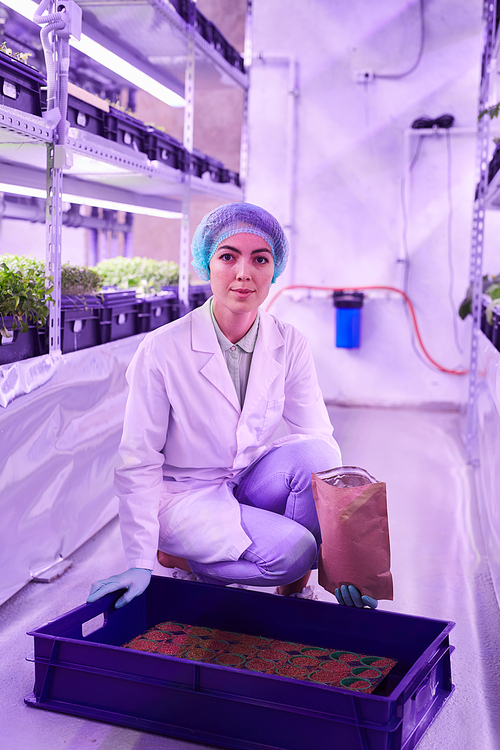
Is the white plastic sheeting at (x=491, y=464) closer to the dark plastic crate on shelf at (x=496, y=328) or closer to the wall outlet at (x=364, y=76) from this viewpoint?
the dark plastic crate on shelf at (x=496, y=328)

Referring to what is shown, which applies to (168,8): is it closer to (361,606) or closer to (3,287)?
(3,287)

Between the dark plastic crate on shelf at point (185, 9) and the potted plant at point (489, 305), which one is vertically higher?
the dark plastic crate on shelf at point (185, 9)

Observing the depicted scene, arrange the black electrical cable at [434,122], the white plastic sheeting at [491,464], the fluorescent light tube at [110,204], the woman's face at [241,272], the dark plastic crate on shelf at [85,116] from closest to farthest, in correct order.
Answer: the woman's face at [241,272]
the white plastic sheeting at [491,464]
the dark plastic crate on shelf at [85,116]
the fluorescent light tube at [110,204]
the black electrical cable at [434,122]

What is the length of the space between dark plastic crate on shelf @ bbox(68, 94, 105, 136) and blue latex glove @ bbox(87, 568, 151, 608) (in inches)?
56.8

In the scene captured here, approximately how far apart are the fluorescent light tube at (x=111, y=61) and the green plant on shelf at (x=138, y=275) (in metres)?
0.90

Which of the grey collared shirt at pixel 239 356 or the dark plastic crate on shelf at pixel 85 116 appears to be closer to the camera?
the grey collared shirt at pixel 239 356

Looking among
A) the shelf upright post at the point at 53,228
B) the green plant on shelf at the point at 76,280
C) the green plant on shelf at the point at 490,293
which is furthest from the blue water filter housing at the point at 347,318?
the shelf upright post at the point at 53,228

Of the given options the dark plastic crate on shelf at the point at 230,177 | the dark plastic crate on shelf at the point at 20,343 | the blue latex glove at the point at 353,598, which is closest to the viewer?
the blue latex glove at the point at 353,598

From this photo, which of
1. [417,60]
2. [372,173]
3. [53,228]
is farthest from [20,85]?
[417,60]

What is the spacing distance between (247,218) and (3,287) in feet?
2.21

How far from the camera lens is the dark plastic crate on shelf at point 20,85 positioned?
1.79m

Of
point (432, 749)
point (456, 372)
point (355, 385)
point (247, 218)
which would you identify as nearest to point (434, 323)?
point (456, 372)

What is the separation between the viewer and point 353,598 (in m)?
1.54

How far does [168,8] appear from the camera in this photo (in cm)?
282
